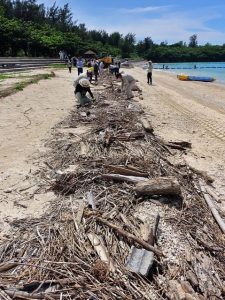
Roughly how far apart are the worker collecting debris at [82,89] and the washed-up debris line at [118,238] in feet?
25.1

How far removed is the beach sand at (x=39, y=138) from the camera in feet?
20.5

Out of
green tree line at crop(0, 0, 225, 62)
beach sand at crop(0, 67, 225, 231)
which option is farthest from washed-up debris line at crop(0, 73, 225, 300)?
green tree line at crop(0, 0, 225, 62)

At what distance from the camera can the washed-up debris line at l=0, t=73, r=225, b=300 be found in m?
3.90

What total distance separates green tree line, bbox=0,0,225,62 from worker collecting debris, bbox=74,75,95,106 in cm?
3149

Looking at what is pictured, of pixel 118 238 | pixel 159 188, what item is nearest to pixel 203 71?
pixel 159 188

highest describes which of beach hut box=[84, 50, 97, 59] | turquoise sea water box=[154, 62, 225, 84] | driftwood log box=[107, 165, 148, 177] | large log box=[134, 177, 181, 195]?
large log box=[134, 177, 181, 195]

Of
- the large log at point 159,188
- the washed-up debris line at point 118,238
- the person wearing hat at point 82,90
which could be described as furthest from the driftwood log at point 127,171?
the person wearing hat at point 82,90

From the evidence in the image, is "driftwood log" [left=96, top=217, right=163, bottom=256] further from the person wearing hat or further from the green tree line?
the green tree line

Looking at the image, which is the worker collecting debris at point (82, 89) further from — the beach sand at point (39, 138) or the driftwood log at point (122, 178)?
the driftwood log at point (122, 178)

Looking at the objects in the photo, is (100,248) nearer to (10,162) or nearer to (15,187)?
(15,187)

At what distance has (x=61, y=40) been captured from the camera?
58.9 m

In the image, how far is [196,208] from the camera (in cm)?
575

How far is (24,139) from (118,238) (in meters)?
6.25

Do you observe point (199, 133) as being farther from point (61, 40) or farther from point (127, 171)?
point (61, 40)
